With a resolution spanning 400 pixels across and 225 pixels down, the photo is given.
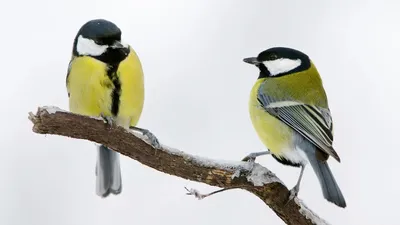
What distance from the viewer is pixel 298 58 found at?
1609 millimetres

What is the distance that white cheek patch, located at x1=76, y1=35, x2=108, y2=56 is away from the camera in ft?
4.59

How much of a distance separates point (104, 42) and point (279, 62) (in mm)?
527

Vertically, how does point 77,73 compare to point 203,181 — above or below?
above

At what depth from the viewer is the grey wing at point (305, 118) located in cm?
135

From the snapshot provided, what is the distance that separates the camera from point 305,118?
1.43 m

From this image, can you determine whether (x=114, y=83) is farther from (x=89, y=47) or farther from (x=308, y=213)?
(x=308, y=213)

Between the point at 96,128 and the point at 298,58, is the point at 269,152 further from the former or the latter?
the point at 96,128

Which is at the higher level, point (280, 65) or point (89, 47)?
point (89, 47)

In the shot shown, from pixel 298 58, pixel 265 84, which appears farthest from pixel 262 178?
pixel 298 58

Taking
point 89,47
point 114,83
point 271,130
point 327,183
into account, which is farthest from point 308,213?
point 89,47

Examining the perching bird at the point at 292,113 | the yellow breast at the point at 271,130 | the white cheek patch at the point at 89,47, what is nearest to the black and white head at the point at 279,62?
the perching bird at the point at 292,113

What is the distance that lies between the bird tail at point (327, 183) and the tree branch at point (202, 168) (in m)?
0.10

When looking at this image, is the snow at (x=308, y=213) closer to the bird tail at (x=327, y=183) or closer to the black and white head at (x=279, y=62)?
the bird tail at (x=327, y=183)

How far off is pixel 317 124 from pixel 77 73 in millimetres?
671
